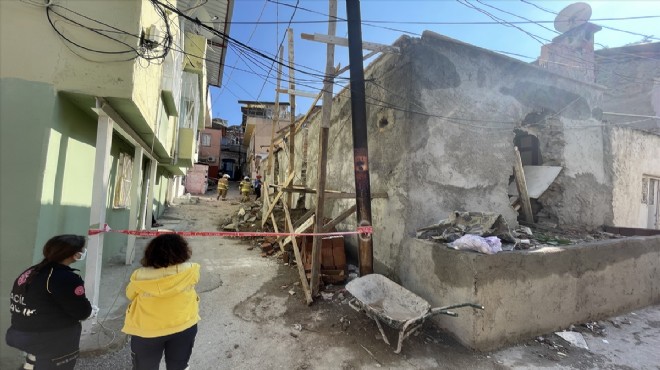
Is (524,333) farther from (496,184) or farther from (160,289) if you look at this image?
(160,289)

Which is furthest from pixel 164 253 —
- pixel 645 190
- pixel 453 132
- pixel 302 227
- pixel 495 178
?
pixel 645 190

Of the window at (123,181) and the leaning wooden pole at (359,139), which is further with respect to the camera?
the window at (123,181)

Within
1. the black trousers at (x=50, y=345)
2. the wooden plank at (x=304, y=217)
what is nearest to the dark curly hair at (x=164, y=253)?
the black trousers at (x=50, y=345)

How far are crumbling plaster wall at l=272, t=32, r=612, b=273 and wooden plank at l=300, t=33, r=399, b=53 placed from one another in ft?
1.11

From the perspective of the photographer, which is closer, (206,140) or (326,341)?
(326,341)

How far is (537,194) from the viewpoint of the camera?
641 cm

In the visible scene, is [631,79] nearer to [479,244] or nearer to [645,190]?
[645,190]

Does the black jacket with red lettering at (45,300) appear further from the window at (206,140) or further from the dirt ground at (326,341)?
the window at (206,140)

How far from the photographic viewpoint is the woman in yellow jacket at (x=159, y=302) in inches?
85.7

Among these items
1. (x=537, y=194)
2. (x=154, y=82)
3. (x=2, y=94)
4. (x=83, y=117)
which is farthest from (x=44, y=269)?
(x=537, y=194)

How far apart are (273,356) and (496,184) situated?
4774 millimetres

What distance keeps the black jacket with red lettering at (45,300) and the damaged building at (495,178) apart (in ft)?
12.8

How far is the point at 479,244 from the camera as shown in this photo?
394 cm

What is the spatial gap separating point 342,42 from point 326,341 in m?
4.66
